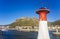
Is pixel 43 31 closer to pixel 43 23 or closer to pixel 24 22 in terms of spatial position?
pixel 43 23

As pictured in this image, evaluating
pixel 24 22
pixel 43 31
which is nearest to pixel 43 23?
pixel 43 31

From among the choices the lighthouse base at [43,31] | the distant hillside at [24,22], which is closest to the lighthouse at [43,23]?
the lighthouse base at [43,31]

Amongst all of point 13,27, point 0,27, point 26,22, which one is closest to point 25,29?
point 26,22

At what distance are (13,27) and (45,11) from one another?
5377cm

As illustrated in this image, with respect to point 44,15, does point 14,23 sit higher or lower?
higher

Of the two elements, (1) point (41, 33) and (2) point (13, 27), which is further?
(2) point (13, 27)

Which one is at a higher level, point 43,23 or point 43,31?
point 43,23

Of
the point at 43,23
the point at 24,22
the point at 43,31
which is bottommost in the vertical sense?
the point at 43,31

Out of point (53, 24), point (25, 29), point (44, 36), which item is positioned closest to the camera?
point (44, 36)

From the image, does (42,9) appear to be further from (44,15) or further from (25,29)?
(25,29)

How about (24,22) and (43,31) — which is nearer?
(43,31)

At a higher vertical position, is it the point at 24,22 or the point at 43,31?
the point at 24,22

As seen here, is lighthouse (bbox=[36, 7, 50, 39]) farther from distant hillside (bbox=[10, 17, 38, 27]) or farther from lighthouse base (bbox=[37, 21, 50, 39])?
distant hillside (bbox=[10, 17, 38, 27])

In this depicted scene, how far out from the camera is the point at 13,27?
185ft
